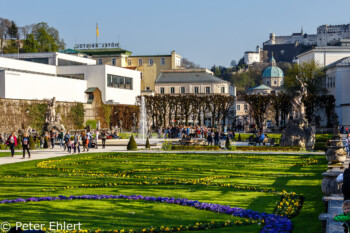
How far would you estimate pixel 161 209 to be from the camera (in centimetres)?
1247

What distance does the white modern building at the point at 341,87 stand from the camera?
78.1 meters

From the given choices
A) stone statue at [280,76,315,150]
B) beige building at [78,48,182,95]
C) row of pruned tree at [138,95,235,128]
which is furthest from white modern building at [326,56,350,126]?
stone statue at [280,76,315,150]

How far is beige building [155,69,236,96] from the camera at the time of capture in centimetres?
8950

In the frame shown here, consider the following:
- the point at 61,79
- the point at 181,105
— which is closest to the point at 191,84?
the point at 181,105

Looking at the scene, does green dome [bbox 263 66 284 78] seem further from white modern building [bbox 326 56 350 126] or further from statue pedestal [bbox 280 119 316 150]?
statue pedestal [bbox 280 119 316 150]

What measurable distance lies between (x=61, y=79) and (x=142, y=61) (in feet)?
119

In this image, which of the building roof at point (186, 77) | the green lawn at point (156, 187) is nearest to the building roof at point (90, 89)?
the building roof at point (186, 77)

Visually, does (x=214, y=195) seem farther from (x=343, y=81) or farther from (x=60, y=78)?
(x=343, y=81)

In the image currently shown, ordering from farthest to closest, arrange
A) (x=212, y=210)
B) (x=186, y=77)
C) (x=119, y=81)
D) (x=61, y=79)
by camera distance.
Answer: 1. (x=186, y=77)
2. (x=119, y=81)
3. (x=61, y=79)
4. (x=212, y=210)

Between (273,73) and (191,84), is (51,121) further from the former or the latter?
(273,73)

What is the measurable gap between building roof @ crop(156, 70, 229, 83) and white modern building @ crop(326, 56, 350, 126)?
1854 centimetres

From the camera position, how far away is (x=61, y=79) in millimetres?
64062

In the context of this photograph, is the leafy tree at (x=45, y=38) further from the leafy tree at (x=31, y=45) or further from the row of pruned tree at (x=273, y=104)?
the row of pruned tree at (x=273, y=104)

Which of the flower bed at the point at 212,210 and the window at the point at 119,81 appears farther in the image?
the window at the point at 119,81
